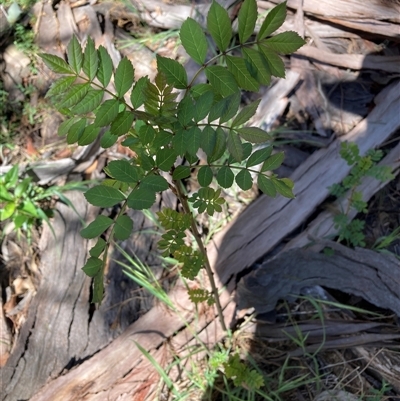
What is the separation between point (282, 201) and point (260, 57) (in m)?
1.34

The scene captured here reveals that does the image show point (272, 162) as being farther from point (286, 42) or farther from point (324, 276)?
point (324, 276)

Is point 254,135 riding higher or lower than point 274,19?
lower

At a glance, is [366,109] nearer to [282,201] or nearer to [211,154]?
[282,201]

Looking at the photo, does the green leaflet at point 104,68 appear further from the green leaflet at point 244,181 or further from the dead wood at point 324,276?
the dead wood at point 324,276

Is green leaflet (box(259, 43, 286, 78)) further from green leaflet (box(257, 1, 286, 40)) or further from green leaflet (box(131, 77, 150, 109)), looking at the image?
green leaflet (box(131, 77, 150, 109))

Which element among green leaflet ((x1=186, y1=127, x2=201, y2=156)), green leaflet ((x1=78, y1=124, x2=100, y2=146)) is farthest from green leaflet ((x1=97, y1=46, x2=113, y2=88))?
green leaflet ((x1=186, y1=127, x2=201, y2=156))

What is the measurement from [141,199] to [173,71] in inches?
12.0

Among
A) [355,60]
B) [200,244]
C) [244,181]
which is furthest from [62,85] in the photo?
[355,60]

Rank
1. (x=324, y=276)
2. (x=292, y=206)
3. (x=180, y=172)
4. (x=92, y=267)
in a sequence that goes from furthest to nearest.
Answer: (x=292, y=206) → (x=324, y=276) → (x=180, y=172) → (x=92, y=267)

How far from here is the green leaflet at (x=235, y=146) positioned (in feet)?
3.35

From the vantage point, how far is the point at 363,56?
8.55ft

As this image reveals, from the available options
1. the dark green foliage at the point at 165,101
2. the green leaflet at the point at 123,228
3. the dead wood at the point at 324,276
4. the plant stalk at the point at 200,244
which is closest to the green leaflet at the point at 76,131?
the dark green foliage at the point at 165,101

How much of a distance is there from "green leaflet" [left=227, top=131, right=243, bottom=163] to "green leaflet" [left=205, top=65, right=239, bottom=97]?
10cm

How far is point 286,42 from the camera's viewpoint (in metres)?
1.01
